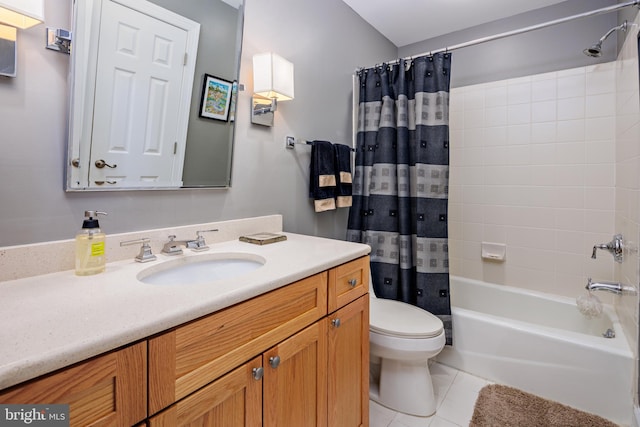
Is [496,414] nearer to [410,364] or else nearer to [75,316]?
[410,364]

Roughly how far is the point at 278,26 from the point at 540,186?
1.96m

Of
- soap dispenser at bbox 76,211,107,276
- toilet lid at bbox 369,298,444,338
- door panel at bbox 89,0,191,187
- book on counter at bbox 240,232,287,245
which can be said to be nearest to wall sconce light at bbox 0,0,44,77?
door panel at bbox 89,0,191,187

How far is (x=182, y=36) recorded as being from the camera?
121cm

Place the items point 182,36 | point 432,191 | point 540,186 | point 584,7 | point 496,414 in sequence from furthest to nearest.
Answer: point 540,186
point 584,7
point 432,191
point 496,414
point 182,36

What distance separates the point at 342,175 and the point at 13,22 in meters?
1.48

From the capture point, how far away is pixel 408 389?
1595mm

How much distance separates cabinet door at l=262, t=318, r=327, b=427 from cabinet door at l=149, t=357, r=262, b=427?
36 mm

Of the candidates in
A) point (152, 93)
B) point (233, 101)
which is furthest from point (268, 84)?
point (152, 93)

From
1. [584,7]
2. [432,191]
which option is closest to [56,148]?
[432,191]

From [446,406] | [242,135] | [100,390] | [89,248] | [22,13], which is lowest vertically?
[446,406]

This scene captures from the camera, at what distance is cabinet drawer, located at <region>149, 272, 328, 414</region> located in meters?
0.63

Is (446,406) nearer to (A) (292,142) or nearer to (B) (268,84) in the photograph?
(A) (292,142)

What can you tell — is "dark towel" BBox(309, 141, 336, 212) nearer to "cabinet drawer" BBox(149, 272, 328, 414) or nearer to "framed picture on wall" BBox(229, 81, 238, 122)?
"framed picture on wall" BBox(229, 81, 238, 122)

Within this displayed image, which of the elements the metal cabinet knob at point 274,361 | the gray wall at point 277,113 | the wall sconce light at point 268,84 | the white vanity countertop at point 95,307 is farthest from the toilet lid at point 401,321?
the wall sconce light at point 268,84
